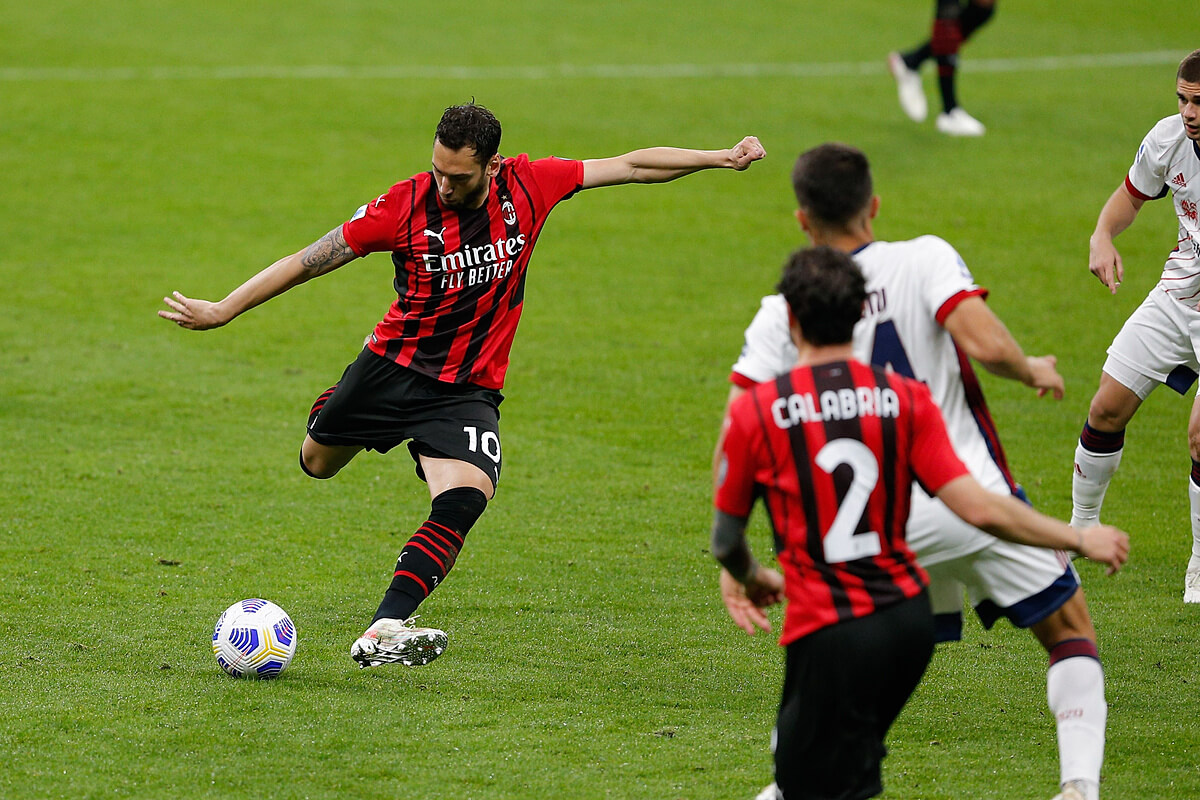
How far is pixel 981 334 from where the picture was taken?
12.7 ft

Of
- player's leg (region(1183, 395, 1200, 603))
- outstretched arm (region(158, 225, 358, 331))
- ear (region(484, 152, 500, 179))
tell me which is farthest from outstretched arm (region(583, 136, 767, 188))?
player's leg (region(1183, 395, 1200, 603))

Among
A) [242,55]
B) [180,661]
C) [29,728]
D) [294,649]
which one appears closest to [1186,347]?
[294,649]

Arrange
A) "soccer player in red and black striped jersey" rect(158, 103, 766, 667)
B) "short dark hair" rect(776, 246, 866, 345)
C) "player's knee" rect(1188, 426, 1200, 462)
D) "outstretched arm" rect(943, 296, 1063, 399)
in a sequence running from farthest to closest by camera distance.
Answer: "player's knee" rect(1188, 426, 1200, 462)
"soccer player in red and black striped jersey" rect(158, 103, 766, 667)
"outstretched arm" rect(943, 296, 1063, 399)
"short dark hair" rect(776, 246, 866, 345)

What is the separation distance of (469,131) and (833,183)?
2.12 meters

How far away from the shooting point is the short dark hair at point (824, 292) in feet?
11.5

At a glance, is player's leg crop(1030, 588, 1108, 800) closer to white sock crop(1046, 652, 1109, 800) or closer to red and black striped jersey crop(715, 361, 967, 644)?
white sock crop(1046, 652, 1109, 800)

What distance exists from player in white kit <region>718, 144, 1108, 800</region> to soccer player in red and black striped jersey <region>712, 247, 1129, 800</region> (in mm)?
324

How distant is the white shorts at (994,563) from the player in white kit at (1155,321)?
2505 mm

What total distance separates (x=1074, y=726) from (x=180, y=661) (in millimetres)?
3530

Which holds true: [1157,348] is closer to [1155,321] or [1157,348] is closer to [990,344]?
[1155,321]

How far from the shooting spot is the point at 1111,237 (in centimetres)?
656

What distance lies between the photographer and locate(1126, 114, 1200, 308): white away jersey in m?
6.30

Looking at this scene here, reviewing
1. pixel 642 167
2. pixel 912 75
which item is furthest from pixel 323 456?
pixel 912 75

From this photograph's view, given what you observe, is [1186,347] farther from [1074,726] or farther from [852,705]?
[852,705]
